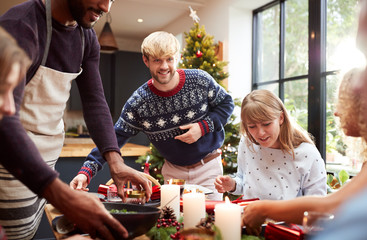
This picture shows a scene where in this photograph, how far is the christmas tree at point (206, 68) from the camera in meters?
3.68

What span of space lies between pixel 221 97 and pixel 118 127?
2.21 ft

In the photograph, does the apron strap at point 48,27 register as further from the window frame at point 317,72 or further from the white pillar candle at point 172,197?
the window frame at point 317,72

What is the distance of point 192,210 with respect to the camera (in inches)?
41.0

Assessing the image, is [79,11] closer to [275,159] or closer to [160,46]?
[160,46]

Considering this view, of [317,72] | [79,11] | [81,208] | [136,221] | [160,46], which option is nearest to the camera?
[81,208]

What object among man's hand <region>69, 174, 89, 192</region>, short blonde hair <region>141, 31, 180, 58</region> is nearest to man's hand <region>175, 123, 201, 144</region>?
short blonde hair <region>141, 31, 180, 58</region>

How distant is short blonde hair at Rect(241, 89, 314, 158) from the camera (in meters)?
1.69

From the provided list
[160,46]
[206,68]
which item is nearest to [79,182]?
[160,46]

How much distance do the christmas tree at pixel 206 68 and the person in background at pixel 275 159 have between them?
184 cm

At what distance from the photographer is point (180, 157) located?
2.07 m

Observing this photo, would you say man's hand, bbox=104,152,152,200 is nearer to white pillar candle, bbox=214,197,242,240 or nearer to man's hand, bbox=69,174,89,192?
man's hand, bbox=69,174,89,192

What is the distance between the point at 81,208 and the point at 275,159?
1.19 m

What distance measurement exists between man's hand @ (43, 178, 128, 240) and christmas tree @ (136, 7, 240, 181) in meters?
2.88

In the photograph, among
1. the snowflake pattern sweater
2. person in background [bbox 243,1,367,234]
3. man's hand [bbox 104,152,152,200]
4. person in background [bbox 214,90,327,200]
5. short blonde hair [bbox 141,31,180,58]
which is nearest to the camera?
person in background [bbox 243,1,367,234]
